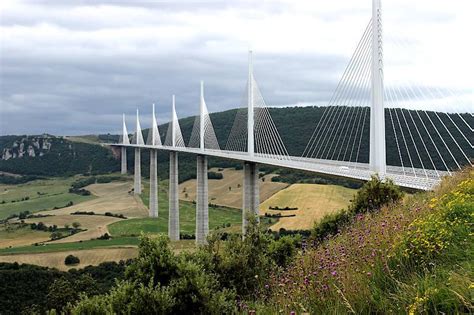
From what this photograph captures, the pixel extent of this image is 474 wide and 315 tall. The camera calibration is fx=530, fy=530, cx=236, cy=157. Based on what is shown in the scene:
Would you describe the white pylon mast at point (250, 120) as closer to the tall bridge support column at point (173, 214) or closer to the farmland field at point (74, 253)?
the farmland field at point (74, 253)

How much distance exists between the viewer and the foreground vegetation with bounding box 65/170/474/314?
15.5 ft

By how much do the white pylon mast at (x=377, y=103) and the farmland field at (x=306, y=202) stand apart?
1115 inches

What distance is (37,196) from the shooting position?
105m

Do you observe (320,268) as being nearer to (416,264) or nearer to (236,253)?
(416,264)

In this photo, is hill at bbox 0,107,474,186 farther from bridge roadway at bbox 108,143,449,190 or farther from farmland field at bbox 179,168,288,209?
bridge roadway at bbox 108,143,449,190

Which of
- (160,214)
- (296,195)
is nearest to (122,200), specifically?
(160,214)

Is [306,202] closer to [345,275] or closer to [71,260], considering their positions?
[71,260]

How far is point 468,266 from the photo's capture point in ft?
15.3

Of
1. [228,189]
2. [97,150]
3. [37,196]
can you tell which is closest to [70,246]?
[228,189]

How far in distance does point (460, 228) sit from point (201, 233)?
44.4m

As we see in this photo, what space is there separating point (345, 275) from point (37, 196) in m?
108

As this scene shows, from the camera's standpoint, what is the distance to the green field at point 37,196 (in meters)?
90.1

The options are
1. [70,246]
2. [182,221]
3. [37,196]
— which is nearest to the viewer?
[70,246]

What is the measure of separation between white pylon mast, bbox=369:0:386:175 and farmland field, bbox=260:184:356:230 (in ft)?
92.9
